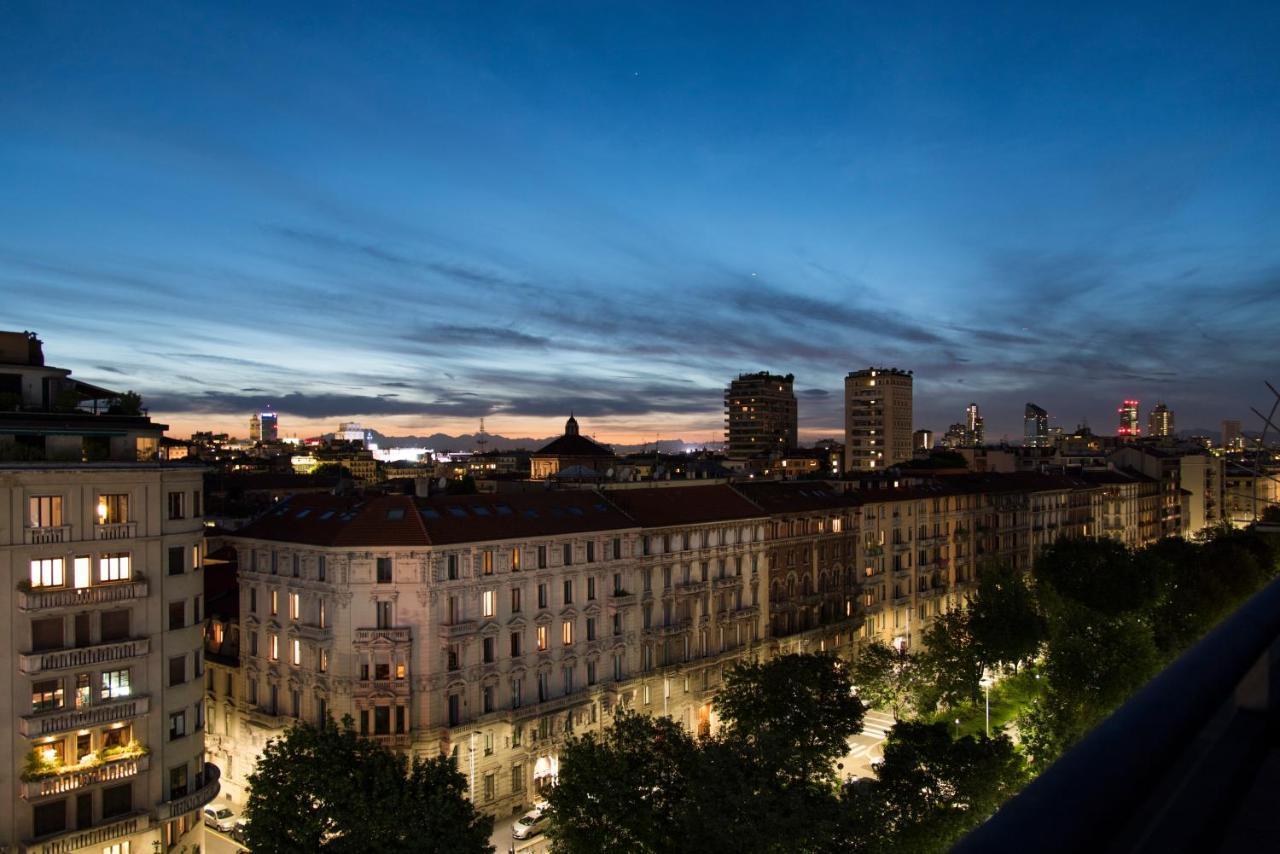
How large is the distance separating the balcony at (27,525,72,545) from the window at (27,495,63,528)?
0.17 meters

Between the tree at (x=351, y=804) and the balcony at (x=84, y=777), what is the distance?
923 centimetres

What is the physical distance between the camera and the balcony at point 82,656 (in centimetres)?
4059

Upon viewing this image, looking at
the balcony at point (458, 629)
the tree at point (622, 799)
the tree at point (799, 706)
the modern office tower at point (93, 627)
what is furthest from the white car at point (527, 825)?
the modern office tower at point (93, 627)

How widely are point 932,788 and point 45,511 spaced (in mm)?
45480

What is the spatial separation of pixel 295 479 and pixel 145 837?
107446mm

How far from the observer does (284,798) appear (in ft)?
120

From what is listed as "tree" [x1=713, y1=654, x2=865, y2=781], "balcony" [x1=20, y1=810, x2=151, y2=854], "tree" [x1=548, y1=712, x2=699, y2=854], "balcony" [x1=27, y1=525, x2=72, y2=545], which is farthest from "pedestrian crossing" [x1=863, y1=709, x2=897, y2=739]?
"balcony" [x1=27, y1=525, x2=72, y2=545]

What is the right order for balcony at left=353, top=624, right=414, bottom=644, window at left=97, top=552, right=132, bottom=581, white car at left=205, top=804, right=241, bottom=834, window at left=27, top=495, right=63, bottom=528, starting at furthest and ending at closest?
white car at left=205, top=804, right=241, bottom=834, balcony at left=353, top=624, right=414, bottom=644, window at left=97, top=552, right=132, bottom=581, window at left=27, top=495, right=63, bottom=528

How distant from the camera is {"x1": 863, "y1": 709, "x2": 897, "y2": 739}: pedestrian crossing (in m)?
76.2

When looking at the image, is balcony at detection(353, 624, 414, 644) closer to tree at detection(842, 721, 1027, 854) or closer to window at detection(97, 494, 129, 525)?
window at detection(97, 494, 129, 525)

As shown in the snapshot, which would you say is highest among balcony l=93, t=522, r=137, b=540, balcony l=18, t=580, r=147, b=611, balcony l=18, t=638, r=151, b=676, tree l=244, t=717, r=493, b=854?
balcony l=93, t=522, r=137, b=540

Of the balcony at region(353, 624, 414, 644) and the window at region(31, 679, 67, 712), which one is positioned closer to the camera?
the window at region(31, 679, 67, 712)

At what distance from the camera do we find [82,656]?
1656 inches

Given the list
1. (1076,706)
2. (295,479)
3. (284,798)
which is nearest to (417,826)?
(284,798)
